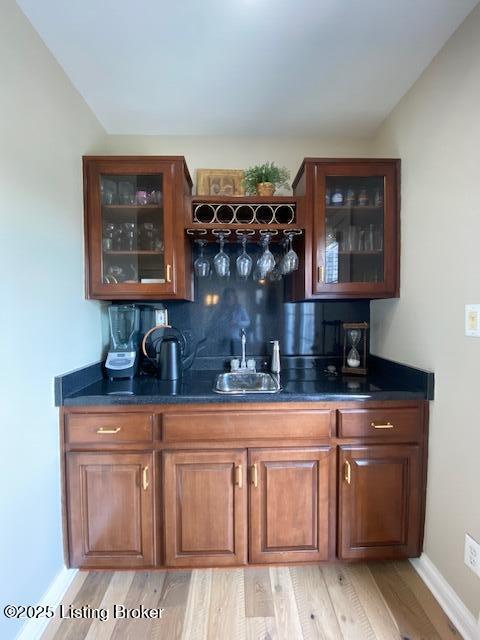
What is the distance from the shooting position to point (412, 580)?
1.42m

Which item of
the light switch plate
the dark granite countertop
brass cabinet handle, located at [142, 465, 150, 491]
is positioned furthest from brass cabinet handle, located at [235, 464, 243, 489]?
the light switch plate

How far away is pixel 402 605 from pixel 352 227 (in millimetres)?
1829

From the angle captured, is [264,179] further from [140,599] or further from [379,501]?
[140,599]

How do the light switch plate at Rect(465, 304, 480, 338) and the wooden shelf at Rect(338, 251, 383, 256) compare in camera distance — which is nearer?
the light switch plate at Rect(465, 304, 480, 338)

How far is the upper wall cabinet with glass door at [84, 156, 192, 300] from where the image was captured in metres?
1.62

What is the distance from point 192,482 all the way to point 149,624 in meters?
0.54

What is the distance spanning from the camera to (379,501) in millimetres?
1451

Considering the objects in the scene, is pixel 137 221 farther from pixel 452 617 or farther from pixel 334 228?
pixel 452 617

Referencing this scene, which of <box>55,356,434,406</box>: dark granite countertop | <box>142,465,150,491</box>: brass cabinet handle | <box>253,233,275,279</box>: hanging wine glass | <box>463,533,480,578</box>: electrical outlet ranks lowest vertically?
<box>463,533,480,578</box>: electrical outlet

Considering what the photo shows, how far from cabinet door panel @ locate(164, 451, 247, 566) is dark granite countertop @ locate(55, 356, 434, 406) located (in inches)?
10.7

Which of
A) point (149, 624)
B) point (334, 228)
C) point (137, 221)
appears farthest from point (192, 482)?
point (334, 228)

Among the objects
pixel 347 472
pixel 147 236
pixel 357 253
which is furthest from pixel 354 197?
pixel 347 472

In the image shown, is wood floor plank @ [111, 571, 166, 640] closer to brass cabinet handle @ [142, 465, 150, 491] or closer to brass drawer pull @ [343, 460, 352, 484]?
brass cabinet handle @ [142, 465, 150, 491]

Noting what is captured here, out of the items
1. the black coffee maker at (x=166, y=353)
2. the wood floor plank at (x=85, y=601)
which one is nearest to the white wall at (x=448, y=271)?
the black coffee maker at (x=166, y=353)
